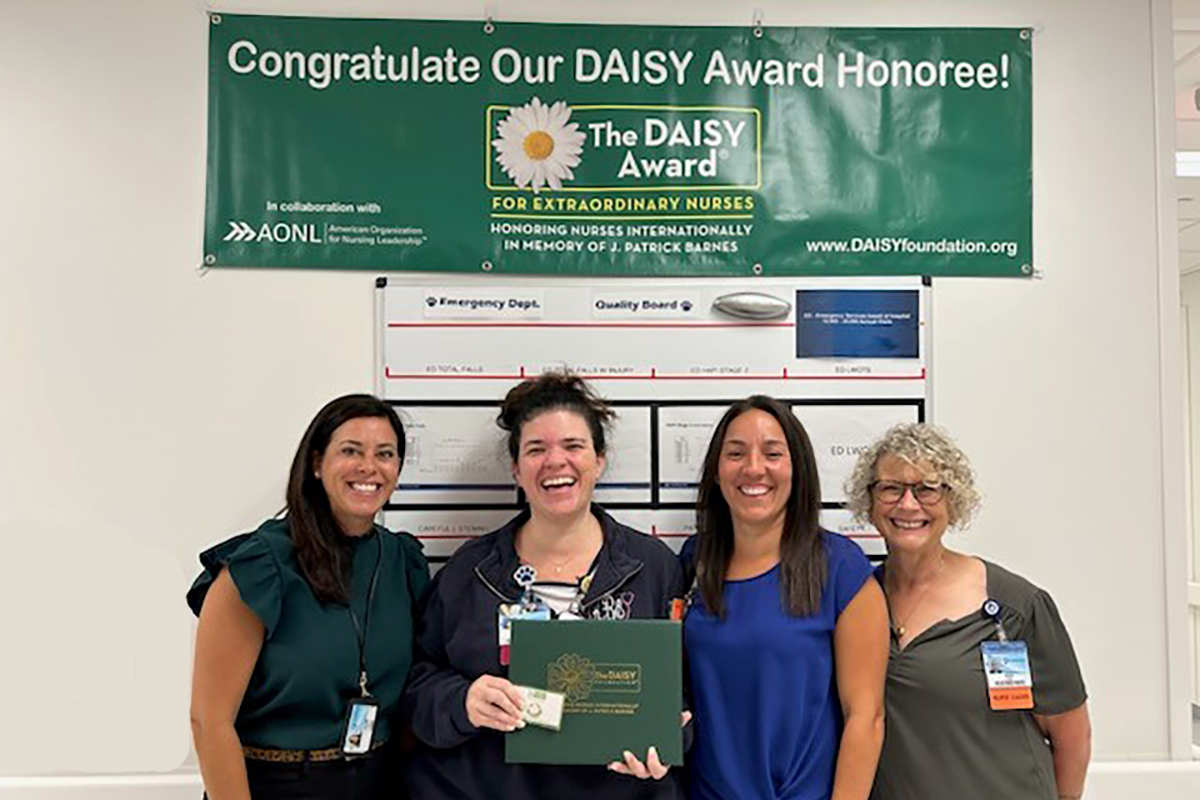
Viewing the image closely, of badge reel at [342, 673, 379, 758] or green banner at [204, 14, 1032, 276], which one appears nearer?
badge reel at [342, 673, 379, 758]

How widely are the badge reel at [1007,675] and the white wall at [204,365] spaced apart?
55 centimetres

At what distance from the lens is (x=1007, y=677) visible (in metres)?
1.87

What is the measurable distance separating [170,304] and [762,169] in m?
1.61

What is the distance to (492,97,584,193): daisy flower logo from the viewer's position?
2.37 m

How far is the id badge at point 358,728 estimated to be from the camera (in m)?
1.79

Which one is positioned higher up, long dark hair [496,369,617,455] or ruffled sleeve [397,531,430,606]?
long dark hair [496,369,617,455]

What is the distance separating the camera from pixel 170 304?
2352mm

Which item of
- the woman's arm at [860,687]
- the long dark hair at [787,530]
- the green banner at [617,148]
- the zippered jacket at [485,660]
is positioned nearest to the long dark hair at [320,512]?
the zippered jacket at [485,660]

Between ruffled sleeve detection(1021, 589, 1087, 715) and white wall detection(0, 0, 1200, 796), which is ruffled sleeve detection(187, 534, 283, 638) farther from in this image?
ruffled sleeve detection(1021, 589, 1087, 715)

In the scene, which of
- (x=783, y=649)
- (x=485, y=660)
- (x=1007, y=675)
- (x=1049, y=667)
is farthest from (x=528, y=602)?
(x=1049, y=667)

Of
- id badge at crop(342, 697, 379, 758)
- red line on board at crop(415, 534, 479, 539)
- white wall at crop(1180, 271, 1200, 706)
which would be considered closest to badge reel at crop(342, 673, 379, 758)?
id badge at crop(342, 697, 379, 758)

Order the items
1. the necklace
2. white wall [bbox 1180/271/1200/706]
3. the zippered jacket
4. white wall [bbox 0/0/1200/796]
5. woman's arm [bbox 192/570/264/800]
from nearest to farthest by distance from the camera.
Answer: woman's arm [bbox 192/570/264/800], the zippered jacket, the necklace, white wall [bbox 0/0/1200/796], white wall [bbox 1180/271/1200/706]

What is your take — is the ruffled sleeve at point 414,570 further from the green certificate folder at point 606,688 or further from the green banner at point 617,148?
the green banner at point 617,148

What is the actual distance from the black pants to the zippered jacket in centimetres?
13
